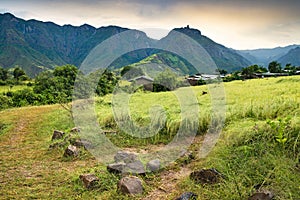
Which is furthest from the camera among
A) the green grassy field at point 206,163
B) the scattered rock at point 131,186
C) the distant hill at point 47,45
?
the distant hill at point 47,45

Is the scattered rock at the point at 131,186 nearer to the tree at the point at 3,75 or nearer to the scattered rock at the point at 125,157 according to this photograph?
the scattered rock at the point at 125,157

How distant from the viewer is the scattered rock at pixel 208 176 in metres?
3.43

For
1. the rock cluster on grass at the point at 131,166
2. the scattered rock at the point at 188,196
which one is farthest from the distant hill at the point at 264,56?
the scattered rock at the point at 188,196

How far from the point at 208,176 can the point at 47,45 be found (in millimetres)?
110572

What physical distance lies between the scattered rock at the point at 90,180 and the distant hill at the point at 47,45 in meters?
44.0

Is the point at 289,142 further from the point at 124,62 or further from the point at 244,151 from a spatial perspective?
the point at 124,62

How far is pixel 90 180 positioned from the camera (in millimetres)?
3701

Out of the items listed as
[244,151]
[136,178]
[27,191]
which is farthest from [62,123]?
[244,151]

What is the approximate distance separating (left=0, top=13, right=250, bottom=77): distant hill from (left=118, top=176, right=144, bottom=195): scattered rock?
44129 millimetres

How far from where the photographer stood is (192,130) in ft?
17.8

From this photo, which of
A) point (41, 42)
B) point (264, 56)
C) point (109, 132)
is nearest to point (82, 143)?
point (109, 132)

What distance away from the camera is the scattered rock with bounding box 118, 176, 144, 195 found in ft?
11.2

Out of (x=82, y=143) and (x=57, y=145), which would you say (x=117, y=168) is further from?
(x=57, y=145)

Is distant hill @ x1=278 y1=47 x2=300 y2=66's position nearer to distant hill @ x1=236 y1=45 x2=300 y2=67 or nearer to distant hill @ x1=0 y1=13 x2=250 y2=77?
distant hill @ x1=236 y1=45 x2=300 y2=67
